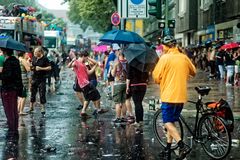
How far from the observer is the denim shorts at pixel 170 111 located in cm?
775

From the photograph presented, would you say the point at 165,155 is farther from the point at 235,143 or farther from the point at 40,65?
the point at 40,65

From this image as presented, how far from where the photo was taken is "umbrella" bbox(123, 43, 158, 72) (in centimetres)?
1101

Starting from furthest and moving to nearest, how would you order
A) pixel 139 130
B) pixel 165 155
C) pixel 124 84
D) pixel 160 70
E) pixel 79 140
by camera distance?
pixel 124 84
pixel 139 130
pixel 79 140
pixel 165 155
pixel 160 70

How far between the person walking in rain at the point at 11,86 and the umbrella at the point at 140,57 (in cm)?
229

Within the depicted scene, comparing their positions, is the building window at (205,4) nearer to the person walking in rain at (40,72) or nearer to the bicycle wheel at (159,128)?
the person walking in rain at (40,72)

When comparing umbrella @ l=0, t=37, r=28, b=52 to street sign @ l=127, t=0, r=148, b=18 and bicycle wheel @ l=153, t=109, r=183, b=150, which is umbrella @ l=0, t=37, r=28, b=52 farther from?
street sign @ l=127, t=0, r=148, b=18

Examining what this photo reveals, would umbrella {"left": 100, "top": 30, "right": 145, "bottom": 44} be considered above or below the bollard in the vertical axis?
above

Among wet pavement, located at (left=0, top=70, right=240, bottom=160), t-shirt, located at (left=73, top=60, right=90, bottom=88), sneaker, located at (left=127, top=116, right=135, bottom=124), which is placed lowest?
wet pavement, located at (left=0, top=70, right=240, bottom=160)

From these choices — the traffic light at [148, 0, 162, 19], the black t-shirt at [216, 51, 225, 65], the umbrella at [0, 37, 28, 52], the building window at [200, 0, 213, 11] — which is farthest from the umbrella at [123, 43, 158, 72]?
the building window at [200, 0, 213, 11]

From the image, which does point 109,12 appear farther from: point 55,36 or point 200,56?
point 200,56

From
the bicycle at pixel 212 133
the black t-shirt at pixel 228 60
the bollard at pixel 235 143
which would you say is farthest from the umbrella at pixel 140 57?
the black t-shirt at pixel 228 60

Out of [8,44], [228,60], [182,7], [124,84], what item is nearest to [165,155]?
[124,84]

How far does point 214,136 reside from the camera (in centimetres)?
801

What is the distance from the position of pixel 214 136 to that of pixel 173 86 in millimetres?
Answer: 1015
